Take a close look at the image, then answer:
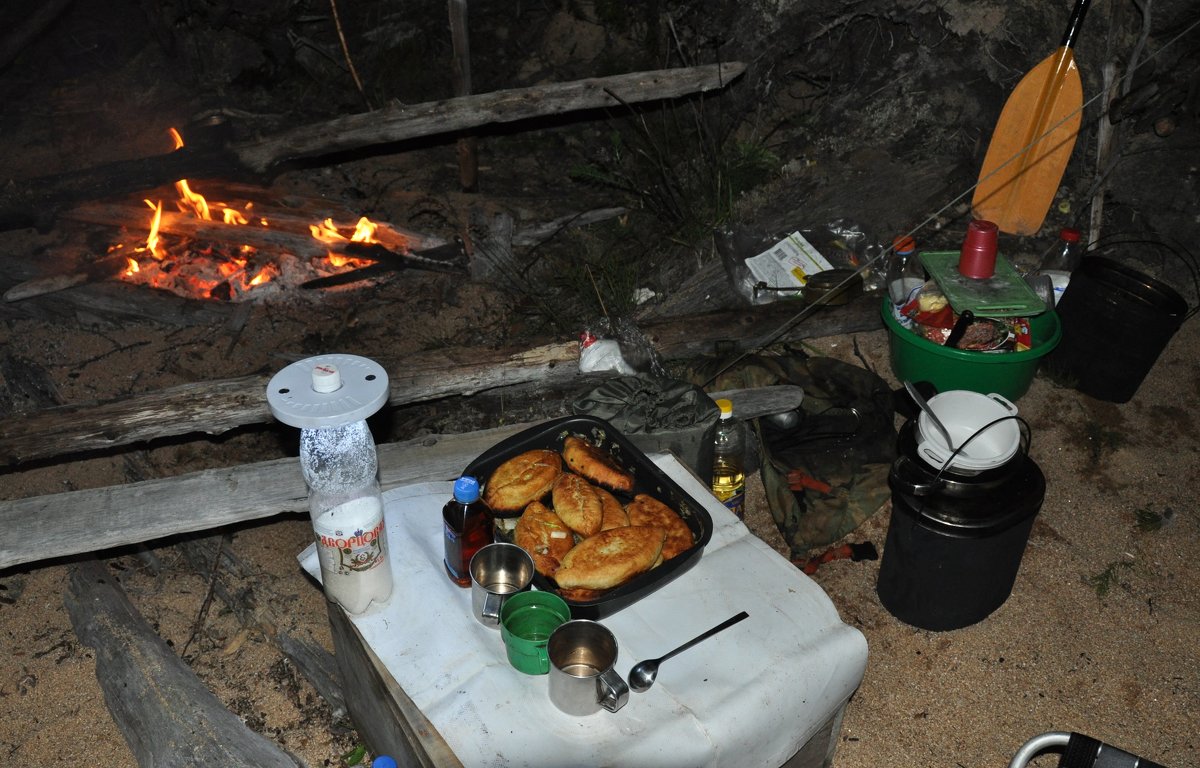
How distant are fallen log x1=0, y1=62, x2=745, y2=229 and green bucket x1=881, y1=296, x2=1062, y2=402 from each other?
2392 mm

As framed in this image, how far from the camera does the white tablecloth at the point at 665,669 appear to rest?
206 centimetres

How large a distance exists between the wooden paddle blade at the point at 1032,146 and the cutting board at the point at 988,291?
0.77 m

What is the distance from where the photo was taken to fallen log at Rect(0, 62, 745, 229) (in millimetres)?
5305

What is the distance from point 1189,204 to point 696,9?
3.33 m

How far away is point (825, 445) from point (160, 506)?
2.67m

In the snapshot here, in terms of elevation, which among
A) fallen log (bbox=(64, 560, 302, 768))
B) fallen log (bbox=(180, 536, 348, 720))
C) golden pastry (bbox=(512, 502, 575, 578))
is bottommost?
fallen log (bbox=(180, 536, 348, 720))

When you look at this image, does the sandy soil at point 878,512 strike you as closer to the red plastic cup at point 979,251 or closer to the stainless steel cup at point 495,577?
the red plastic cup at point 979,251

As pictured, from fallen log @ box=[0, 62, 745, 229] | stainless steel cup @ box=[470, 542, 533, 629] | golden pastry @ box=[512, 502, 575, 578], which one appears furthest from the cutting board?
stainless steel cup @ box=[470, 542, 533, 629]

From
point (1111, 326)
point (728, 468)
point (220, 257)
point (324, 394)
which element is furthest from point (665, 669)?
point (220, 257)

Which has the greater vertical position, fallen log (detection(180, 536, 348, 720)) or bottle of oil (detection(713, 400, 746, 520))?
bottle of oil (detection(713, 400, 746, 520))

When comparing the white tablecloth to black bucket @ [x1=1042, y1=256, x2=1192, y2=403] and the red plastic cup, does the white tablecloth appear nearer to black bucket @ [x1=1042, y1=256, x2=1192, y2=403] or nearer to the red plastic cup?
the red plastic cup

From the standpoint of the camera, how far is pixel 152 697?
278 cm

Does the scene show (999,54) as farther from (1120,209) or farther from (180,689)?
(180,689)

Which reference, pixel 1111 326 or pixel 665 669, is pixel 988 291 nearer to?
pixel 1111 326
